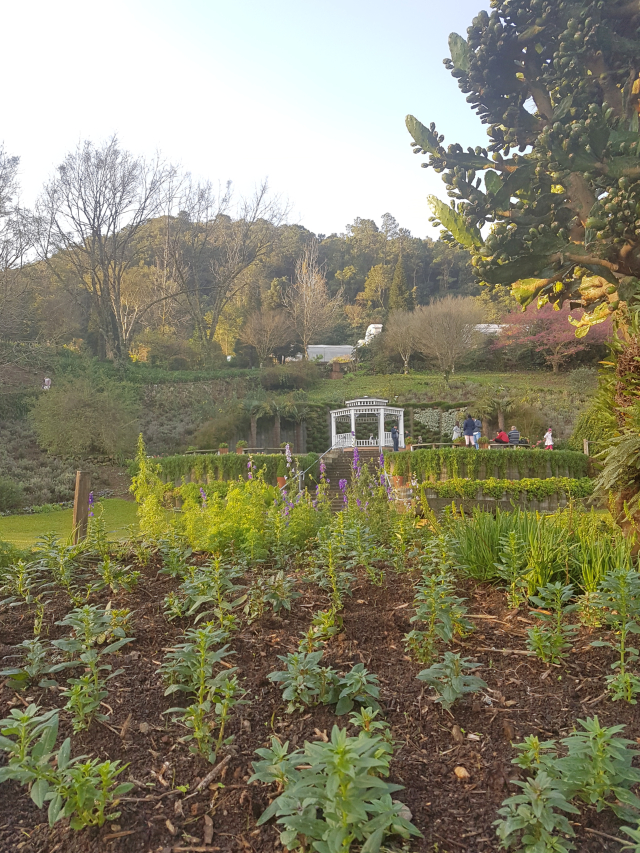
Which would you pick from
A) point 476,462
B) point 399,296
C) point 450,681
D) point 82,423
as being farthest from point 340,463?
point 399,296

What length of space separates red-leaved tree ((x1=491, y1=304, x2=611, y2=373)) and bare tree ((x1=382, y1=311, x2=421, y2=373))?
13.3ft

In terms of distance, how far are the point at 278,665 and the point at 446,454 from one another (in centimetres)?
1116

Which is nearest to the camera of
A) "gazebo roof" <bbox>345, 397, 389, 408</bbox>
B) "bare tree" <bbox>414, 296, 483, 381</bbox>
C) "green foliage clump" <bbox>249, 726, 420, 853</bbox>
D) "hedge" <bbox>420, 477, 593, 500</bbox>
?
"green foliage clump" <bbox>249, 726, 420, 853</bbox>

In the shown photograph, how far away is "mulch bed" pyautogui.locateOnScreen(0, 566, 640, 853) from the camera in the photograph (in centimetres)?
139

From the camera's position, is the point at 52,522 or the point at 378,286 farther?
the point at 378,286

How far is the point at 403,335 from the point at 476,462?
1845 cm

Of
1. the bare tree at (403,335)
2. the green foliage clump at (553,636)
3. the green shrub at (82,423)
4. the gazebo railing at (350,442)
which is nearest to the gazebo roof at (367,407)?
the gazebo railing at (350,442)

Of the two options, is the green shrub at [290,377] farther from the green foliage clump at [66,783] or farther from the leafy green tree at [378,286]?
the green foliage clump at [66,783]

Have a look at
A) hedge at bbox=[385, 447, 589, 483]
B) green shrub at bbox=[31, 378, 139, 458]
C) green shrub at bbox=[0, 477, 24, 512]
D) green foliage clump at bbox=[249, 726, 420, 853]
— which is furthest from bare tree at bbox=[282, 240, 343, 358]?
green foliage clump at bbox=[249, 726, 420, 853]

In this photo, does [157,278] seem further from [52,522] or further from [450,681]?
[450,681]

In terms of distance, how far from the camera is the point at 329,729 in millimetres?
1760

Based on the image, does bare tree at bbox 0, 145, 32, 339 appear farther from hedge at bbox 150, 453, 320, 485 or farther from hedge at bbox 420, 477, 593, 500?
hedge at bbox 420, 477, 593, 500

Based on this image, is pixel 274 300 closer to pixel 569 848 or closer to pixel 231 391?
pixel 231 391

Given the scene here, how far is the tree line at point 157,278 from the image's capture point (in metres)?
24.4
